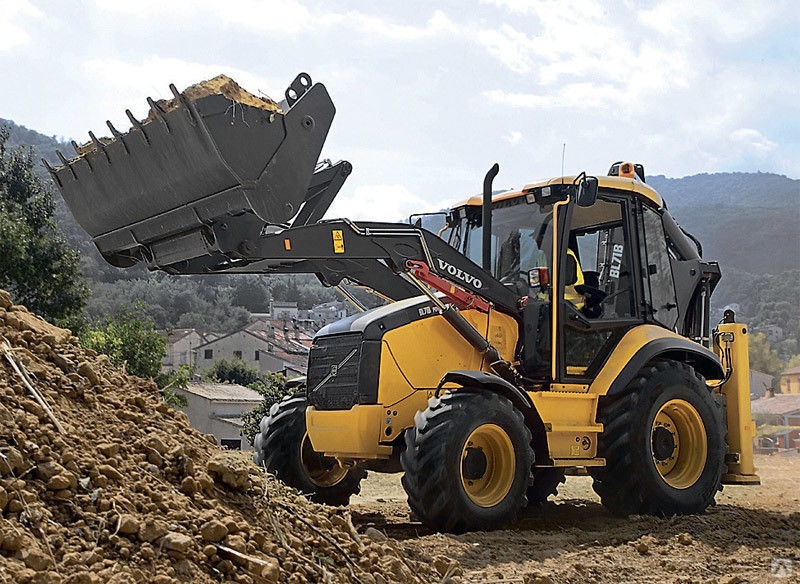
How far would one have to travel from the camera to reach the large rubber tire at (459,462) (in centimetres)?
683

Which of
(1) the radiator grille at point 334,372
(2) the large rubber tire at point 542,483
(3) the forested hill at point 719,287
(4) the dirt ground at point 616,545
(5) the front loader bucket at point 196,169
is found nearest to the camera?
(4) the dirt ground at point 616,545

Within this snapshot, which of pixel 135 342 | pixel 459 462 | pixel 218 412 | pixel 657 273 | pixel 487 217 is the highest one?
pixel 487 217

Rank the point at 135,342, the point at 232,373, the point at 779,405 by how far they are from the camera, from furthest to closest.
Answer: the point at 232,373, the point at 779,405, the point at 135,342

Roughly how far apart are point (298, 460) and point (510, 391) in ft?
7.27

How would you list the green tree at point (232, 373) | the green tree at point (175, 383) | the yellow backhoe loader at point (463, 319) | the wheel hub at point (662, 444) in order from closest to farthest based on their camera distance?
1. the yellow backhoe loader at point (463, 319)
2. the wheel hub at point (662, 444)
3. the green tree at point (175, 383)
4. the green tree at point (232, 373)

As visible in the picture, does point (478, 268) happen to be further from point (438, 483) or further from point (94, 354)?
point (94, 354)

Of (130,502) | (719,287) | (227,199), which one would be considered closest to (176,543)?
(130,502)

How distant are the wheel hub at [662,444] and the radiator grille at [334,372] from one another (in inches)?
110

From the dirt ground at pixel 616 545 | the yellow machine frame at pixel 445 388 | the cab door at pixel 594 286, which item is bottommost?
the dirt ground at pixel 616 545

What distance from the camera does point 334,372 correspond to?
7961 mm

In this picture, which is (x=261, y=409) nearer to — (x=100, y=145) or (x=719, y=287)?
(x=100, y=145)

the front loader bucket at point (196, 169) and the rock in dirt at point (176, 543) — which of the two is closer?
the rock in dirt at point (176, 543)

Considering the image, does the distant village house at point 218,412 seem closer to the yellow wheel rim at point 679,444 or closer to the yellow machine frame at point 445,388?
the yellow wheel rim at point 679,444

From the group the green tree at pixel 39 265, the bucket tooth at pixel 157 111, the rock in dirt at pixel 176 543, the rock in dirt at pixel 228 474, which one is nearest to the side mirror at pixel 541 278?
the bucket tooth at pixel 157 111
